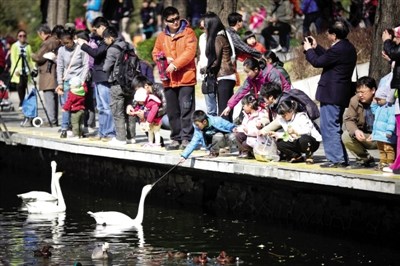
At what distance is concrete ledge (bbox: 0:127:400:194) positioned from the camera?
15.9 m

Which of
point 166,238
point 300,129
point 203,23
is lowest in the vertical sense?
point 166,238

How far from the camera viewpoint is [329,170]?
16.8 metres

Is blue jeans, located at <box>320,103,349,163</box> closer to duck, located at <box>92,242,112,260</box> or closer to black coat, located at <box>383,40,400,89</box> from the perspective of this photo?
black coat, located at <box>383,40,400,89</box>

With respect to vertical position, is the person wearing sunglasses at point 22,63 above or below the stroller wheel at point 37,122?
above

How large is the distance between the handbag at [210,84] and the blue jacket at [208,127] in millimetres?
989

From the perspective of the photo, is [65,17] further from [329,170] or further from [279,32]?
[329,170]

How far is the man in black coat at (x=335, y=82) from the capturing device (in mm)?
16844

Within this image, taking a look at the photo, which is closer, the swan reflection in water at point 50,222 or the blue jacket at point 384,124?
the blue jacket at point 384,124

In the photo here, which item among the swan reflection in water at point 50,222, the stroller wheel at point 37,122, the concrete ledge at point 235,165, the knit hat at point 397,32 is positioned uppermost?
the knit hat at point 397,32

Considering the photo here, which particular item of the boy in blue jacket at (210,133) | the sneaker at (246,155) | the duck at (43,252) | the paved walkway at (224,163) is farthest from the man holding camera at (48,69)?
the duck at (43,252)

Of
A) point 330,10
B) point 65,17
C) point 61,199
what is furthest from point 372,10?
point 61,199

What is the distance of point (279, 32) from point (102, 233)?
13020 millimetres

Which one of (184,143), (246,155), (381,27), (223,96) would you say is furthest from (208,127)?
(381,27)

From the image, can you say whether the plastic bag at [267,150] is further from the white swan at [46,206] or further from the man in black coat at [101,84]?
the man in black coat at [101,84]
